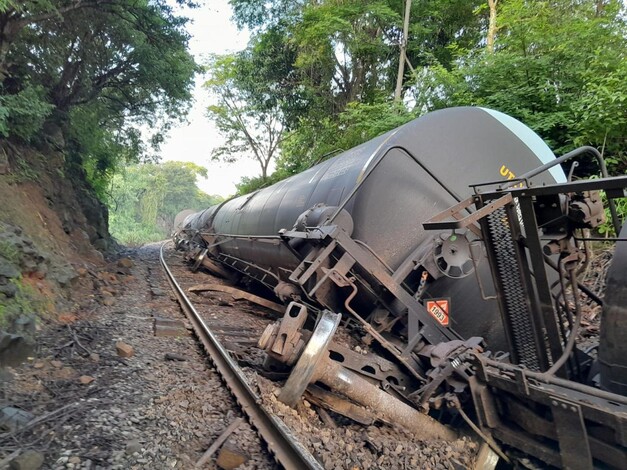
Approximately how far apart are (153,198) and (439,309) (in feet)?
204

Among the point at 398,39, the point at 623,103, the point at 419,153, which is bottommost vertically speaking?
the point at 419,153

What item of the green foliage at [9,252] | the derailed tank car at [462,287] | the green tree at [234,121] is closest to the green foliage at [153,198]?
the green tree at [234,121]

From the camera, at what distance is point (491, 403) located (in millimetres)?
2912

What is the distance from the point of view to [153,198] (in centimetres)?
6119

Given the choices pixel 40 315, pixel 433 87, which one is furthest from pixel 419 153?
pixel 433 87

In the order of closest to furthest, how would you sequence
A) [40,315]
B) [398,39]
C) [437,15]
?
[40,315] < [437,15] < [398,39]

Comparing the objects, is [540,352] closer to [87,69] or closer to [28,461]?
[28,461]

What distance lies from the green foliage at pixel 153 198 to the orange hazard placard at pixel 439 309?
145ft

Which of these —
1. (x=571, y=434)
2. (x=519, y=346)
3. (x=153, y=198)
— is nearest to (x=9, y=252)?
(x=519, y=346)

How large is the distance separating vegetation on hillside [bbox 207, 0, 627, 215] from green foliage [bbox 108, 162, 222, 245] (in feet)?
81.4

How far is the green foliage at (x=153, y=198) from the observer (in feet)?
162

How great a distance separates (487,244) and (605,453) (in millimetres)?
1371

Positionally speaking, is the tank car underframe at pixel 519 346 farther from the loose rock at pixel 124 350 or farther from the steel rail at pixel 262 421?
the loose rock at pixel 124 350

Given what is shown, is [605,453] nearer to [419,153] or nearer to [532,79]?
Answer: [419,153]
